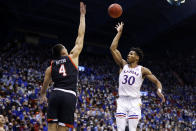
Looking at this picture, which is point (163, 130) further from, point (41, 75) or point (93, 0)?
point (93, 0)

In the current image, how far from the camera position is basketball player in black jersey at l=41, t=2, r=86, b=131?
4121mm

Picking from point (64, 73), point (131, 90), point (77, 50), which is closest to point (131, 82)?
point (131, 90)

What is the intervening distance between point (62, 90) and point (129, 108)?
1.71m

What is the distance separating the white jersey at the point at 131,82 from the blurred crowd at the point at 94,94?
8154 millimetres

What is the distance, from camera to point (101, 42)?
29.0 metres

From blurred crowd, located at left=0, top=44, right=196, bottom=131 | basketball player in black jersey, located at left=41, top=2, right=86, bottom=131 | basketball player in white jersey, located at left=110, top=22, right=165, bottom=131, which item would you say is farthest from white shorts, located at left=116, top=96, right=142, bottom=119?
blurred crowd, located at left=0, top=44, right=196, bottom=131

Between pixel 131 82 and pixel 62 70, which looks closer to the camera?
pixel 62 70

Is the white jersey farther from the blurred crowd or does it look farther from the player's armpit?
the blurred crowd

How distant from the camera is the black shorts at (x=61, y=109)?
13.5 ft

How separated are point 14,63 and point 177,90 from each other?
14926 mm

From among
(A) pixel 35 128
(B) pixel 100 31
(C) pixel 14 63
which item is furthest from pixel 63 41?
(A) pixel 35 128

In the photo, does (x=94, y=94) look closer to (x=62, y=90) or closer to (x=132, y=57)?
(x=132, y=57)

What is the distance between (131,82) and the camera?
18.0 ft

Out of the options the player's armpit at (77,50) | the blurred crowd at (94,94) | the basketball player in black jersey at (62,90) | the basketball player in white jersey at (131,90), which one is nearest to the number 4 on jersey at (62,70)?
the basketball player in black jersey at (62,90)
